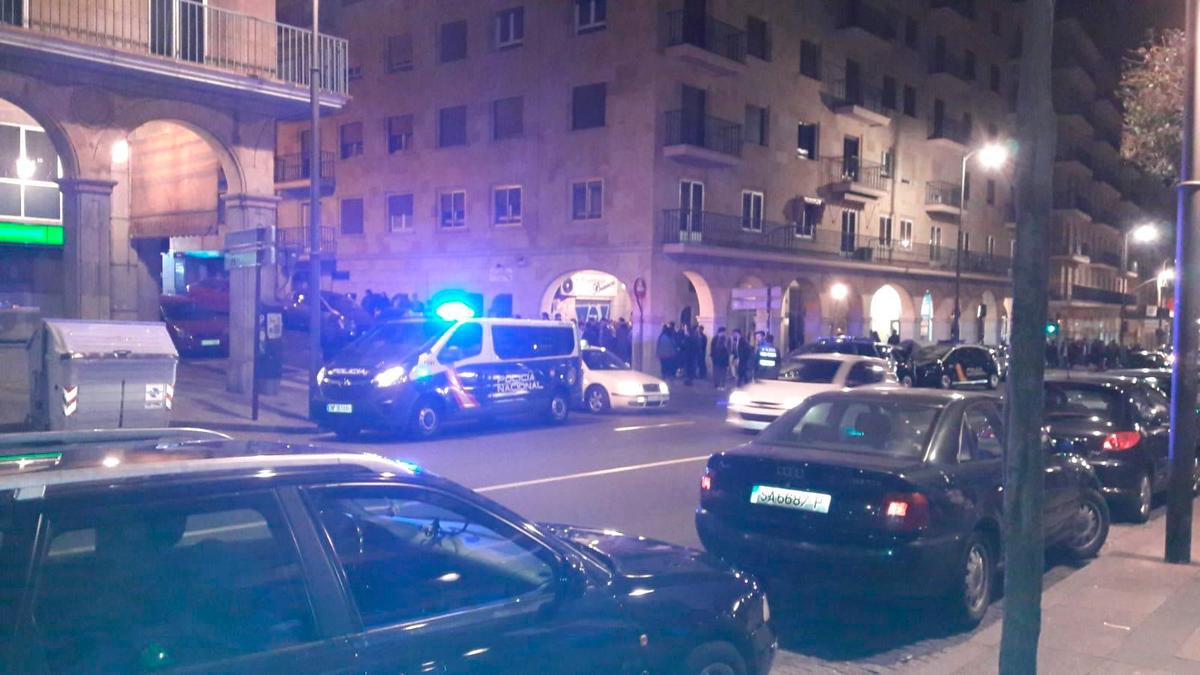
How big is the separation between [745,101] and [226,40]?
19.4 m

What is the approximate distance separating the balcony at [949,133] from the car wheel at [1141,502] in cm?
3678

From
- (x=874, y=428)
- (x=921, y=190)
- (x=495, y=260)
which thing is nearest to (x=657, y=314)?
(x=495, y=260)

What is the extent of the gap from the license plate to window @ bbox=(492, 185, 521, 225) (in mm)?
27638

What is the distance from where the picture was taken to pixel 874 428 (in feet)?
23.5

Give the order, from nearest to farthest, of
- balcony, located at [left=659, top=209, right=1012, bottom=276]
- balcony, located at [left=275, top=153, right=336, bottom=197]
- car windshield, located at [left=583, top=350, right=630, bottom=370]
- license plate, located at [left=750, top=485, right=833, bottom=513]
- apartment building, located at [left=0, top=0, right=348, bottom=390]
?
1. license plate, located at [left=750, top=485, right=833, bottom=513]
2. apartment building, located at [left=0, top=0, right=348, bottom=390]
3. car windshield, located at [left=583, top=350, right=630, bottom=370]
4. balcony, located at [left=659, top=209, right=1012, bottom=276]
5. balcony, located at [left=275, top=153, right=336, bottom=197]

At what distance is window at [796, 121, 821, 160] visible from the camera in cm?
3669

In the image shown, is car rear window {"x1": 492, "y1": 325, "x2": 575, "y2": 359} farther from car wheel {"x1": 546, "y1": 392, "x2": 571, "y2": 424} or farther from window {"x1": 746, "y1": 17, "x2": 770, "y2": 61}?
window {"x1": 746, "y1": 17, "x2": 770, "y2": 61}

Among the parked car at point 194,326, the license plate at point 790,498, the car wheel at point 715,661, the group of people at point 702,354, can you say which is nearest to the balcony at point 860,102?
the group of people at point 702,354

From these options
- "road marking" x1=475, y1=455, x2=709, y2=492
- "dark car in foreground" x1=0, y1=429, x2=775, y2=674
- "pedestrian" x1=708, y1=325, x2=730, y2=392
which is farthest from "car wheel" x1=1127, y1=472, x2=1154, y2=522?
"pedestrian" x1=708, y1=325, x2=730, y2=392

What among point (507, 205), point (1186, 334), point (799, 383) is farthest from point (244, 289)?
point (1186, 334)

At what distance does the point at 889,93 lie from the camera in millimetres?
41625

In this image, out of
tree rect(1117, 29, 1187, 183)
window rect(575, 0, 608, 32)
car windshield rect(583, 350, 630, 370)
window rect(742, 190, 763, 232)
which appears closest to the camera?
tree rect(1117, 29, 1187, 183)

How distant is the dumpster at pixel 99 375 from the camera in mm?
12875

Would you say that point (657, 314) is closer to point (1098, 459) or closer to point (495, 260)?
point (495, 260)
